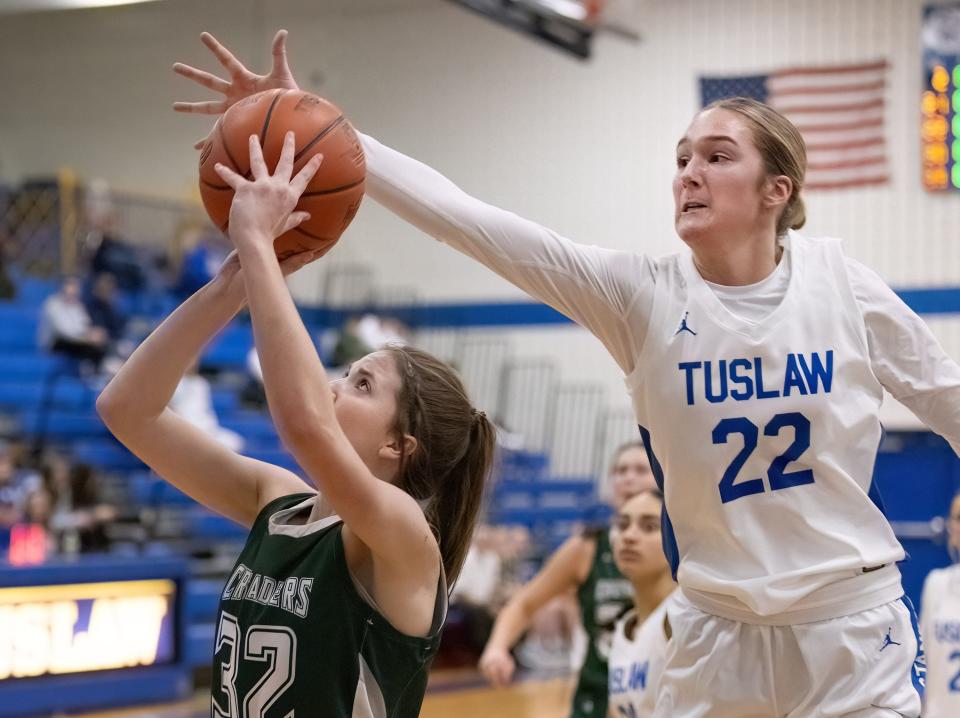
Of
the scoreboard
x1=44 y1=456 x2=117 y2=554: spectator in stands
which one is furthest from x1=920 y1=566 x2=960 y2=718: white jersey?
the scoreboard

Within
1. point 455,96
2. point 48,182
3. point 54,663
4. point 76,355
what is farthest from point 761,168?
point 48,182

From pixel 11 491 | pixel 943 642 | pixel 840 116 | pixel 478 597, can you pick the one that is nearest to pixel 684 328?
pixel 943 642

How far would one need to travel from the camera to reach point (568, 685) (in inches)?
412

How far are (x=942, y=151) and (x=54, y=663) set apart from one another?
9.64 meters

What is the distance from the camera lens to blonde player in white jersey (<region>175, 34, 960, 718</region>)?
2600mm

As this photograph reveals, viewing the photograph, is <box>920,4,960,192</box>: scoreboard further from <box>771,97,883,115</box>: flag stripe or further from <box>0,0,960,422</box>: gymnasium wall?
<box>771,97,883,115</box>: flag stripe

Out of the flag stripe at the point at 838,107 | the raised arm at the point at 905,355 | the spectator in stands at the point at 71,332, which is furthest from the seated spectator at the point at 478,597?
the raised arm at the point at 905,355

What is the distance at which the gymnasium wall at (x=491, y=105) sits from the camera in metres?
13.3

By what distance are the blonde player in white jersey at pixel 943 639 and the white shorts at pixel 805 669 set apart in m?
3.75

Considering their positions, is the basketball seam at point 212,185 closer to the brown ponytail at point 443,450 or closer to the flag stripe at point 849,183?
the brown ponytail at point 443,450

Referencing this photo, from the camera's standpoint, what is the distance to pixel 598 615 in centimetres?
515

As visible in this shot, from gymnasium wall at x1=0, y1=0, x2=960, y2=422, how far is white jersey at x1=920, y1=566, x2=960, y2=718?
22.9 ft

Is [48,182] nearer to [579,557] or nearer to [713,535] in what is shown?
[579,557]

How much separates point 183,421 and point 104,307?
35.8 feet
